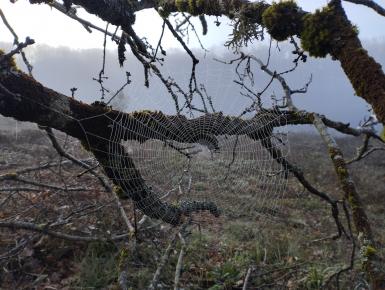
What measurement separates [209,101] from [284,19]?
125 cm

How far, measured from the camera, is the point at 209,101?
3090mm

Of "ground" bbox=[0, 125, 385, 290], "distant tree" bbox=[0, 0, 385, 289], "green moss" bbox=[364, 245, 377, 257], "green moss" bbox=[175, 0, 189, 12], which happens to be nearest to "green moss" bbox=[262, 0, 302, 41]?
"distant tree" bbox=[0, 0, 385, 289]

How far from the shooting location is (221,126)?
9.75 feet

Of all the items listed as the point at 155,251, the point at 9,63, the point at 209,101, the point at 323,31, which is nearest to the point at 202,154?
the point at 209,101

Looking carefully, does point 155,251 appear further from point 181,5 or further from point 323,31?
point 323,31

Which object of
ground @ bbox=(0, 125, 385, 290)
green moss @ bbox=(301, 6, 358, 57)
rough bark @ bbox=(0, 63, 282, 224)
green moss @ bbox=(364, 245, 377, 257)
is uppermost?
green moss @ bbox=(301, 6, 358, 57)

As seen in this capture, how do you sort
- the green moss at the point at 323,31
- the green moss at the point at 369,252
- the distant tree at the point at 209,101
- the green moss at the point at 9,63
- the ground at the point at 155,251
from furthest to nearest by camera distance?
the ground at the point at 155,251 < the green moss at the point at 9,63 < the green moss at the point at 323,31 < the distant tree at the point at 209,101 < the green moss at the point at 369,252

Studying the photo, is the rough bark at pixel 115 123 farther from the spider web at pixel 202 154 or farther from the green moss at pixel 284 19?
the green moss at pixel 284 19

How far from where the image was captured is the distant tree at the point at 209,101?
59.3 inches

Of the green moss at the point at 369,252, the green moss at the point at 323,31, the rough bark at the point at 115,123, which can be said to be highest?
the green moss at the point at 323,31

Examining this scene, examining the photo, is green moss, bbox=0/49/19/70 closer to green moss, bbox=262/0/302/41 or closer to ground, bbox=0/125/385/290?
green moss, bbox=262/0/302/41

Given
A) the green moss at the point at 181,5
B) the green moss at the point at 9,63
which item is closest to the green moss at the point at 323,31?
the green moss at the point at 181,5

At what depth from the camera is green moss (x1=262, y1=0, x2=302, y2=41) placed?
1.88 meters

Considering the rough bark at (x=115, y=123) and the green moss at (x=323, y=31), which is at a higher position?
the green moss at (x=323, y=31)
